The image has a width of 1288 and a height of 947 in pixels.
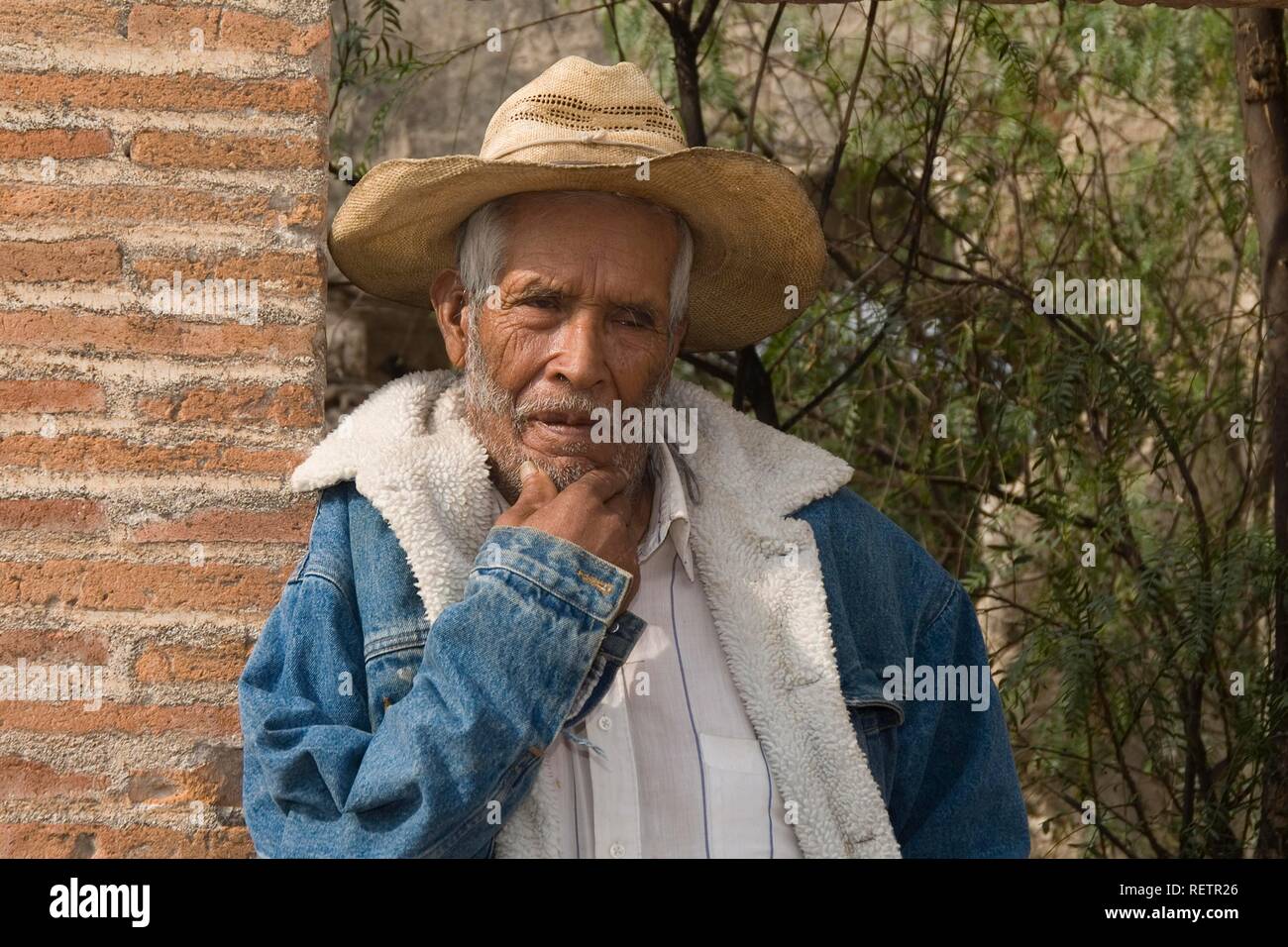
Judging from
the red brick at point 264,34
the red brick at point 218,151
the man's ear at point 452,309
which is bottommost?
the man's ear at point 452,309

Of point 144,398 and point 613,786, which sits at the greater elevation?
point 144,398

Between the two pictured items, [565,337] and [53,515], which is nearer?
[565,337]

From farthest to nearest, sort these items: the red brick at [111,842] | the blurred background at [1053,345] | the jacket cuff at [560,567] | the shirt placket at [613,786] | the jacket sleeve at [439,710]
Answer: the blurred background at [1053,345], the red brick at [111,842], the shirt placket at [613,786], the jacket cuff at [560,567], the jacket sleeve at [439,710]

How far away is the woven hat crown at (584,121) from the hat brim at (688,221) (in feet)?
0.18

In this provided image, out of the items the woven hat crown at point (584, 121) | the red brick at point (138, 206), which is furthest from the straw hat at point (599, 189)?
the red brick at point (138, 206)

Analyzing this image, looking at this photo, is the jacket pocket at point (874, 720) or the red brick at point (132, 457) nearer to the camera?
the jacket pocket at point (874, 720)

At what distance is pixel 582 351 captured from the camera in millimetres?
2463

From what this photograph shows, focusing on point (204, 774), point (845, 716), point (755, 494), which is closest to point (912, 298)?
point (755, 494)

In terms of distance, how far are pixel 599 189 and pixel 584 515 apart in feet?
1.96

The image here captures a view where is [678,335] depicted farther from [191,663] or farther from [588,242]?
[191,663]

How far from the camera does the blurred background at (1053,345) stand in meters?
3.92

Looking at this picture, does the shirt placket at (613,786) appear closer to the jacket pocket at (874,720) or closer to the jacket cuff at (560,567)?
the jacket cuff at (560,567)

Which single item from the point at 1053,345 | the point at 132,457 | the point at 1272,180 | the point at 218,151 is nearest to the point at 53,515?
the point at 132,457

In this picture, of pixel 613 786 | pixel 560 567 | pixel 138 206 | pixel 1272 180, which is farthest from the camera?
pixel 1272 180
